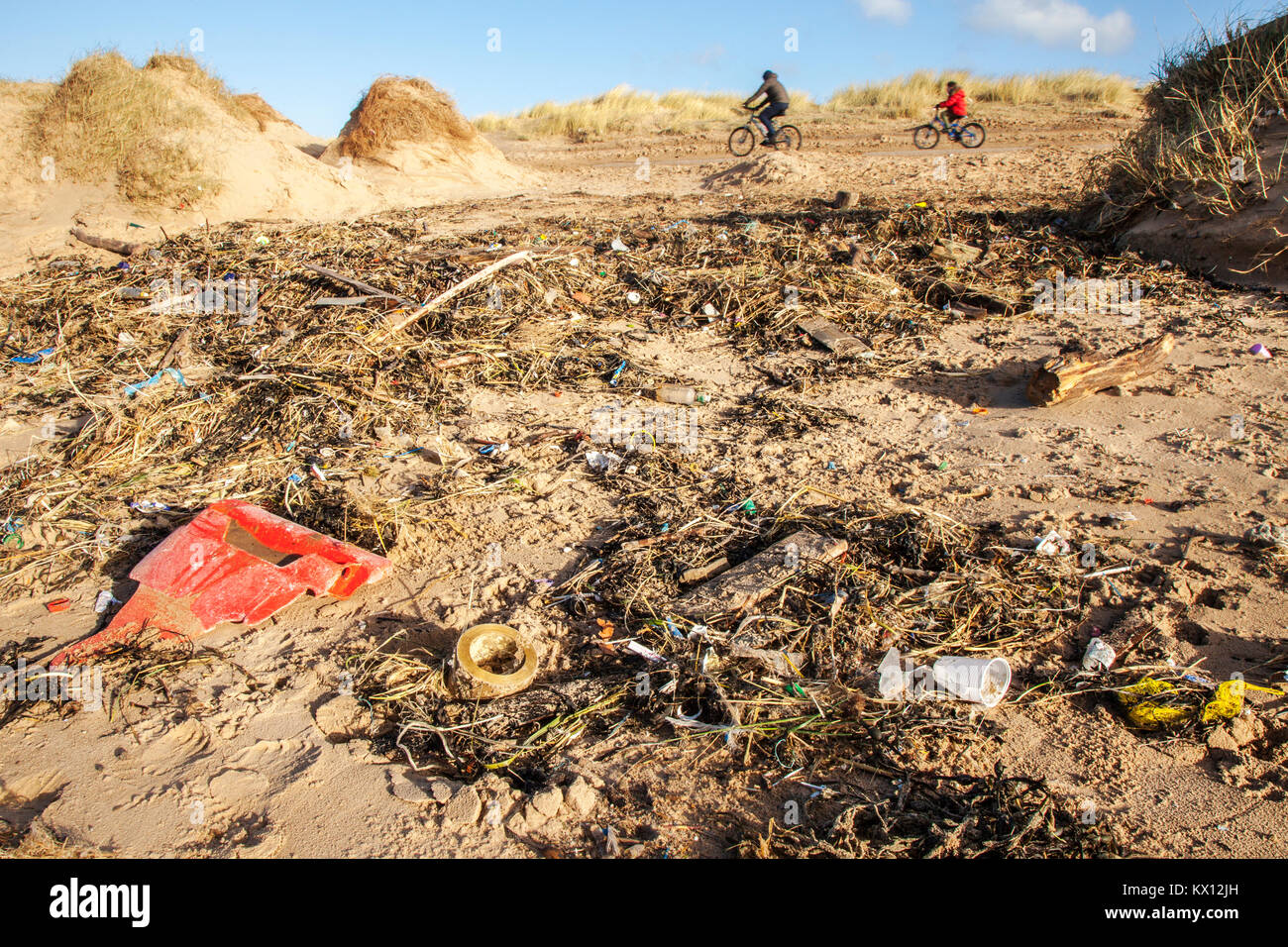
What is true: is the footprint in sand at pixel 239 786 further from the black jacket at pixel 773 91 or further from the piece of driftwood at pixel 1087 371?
the black jacket at pixel 773 91

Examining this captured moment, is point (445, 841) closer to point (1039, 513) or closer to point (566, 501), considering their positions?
point (566, 501)

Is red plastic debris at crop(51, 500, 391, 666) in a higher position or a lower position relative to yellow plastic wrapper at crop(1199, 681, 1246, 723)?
higher

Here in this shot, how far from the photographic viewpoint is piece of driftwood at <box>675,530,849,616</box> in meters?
2.97

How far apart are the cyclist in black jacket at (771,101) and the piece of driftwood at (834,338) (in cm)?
770

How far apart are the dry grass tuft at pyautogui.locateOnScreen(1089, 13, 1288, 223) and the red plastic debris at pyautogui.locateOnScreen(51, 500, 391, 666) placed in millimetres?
7578

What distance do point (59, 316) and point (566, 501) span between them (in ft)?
17.1

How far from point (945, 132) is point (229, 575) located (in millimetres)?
12742

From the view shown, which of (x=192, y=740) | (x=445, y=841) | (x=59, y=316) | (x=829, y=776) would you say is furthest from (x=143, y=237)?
(x=829, y=776)

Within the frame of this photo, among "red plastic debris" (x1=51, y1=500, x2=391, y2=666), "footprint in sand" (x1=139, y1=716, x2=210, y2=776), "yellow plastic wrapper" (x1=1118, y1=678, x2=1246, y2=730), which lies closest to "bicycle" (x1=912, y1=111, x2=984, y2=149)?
"yellow plastic wrapper" (x1=1118, y1=678, x2=1246, y2=730)

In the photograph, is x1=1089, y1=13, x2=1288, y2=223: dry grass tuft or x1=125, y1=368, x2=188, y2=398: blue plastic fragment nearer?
x1=125, y1=368, x2=188, y2=398: blue plastic fragment

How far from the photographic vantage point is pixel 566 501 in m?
3.87

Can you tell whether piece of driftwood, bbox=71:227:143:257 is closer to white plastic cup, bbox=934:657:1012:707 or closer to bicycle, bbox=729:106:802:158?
white plastic cup, bbox=934:657:1012:707

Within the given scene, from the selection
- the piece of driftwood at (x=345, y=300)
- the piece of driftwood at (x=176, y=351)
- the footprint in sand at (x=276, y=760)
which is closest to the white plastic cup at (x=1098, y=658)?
the footprint in sand at (x=276, y=760)

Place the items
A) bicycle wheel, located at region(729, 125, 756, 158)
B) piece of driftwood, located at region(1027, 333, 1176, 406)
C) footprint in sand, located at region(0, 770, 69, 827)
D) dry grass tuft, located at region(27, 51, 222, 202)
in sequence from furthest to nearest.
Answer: bicycle wheel, located at region(729, 125, 756, 158) → dry grass tuft, located at region(27, 51, 222, 202) → piece of driftwood, located at region(1027, 333, 1176, 406) → footprint in sand, located at region(0, 770, 69, 827)
